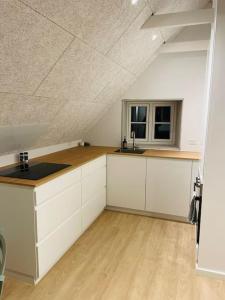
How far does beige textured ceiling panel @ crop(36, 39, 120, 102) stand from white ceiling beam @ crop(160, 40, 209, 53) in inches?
33.8

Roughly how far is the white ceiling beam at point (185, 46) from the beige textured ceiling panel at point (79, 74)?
0.86m

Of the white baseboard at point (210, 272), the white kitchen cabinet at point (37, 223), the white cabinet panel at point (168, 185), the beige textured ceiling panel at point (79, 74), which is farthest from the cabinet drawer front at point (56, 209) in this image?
the white baseboard at point (210, 272)

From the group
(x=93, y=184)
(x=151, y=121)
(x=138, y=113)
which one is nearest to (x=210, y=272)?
(x=93, y=184)

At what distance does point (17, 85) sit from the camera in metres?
1.65

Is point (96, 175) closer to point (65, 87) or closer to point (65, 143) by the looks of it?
point (65, 143)

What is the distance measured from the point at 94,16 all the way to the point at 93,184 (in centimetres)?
191

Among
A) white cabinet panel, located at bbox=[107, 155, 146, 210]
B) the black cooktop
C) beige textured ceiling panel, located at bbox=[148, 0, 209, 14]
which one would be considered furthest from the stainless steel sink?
beige textured ceiling panel, located at bbox=[148, 0, 209, 14]

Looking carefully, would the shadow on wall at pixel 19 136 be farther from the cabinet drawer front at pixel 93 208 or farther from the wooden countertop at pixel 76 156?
the cabinet drawer front at pixel 93 208

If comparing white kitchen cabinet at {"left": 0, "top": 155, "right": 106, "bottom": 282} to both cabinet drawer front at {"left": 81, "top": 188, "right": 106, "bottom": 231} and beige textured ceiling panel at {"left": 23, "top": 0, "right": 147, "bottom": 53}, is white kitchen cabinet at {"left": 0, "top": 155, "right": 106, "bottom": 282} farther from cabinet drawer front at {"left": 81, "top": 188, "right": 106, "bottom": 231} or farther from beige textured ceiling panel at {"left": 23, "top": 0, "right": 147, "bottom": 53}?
beige textured ceiling panel at {"left": 23, "top": 0, "right": 147, "bottom": 53}

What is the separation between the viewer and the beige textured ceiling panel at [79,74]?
5.99 feet

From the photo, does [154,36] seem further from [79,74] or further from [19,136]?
[19,136]

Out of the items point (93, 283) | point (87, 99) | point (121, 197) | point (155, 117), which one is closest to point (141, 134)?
point (155, 117)

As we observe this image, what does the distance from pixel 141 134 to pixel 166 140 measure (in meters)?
0.42

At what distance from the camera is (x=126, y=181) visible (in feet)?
10.6
